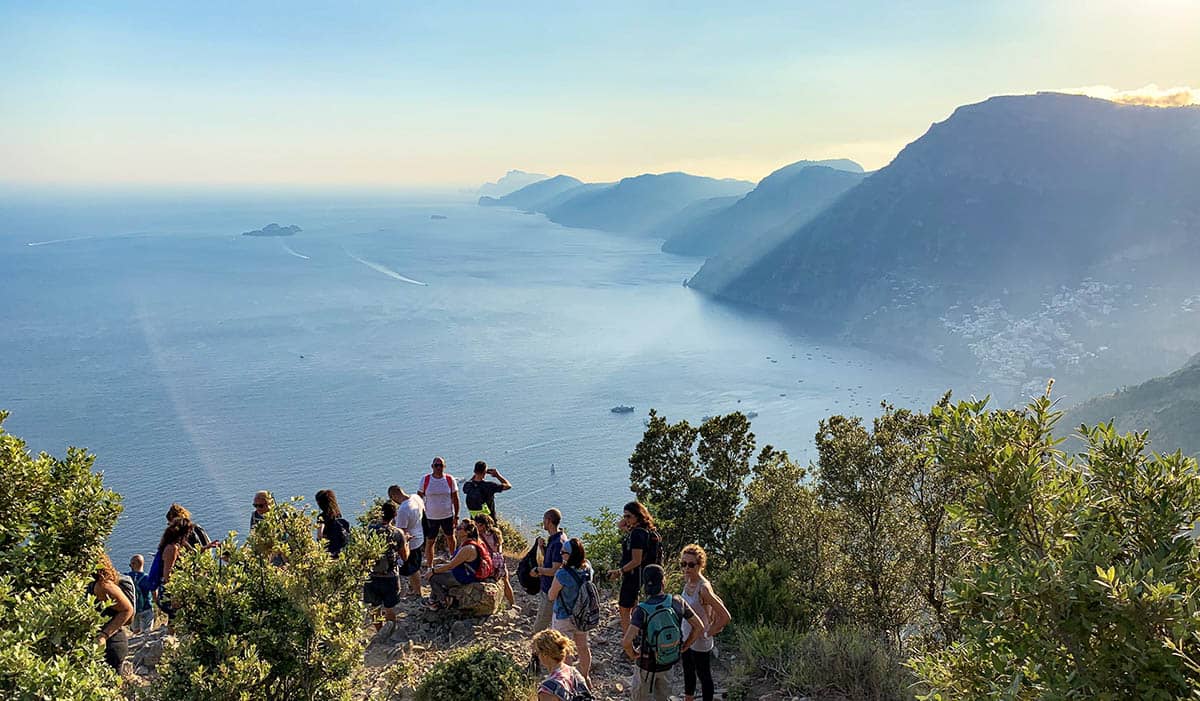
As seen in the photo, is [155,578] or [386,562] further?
[386,562]

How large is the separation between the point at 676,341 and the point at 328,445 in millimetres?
66446

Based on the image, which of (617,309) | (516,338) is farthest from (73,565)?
(617,309)

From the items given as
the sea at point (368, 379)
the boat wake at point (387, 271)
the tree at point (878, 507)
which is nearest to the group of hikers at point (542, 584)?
the tree at point (878, 507)

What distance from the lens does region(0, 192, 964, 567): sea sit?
57.8 metres

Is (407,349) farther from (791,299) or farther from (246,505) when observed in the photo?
(791,299)

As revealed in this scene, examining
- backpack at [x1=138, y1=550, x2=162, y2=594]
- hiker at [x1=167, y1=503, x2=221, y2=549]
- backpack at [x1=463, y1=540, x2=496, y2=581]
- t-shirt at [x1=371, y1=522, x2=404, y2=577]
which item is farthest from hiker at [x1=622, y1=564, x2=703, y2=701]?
backpack at [x1=138, y1=550, x2=162, y2=594]

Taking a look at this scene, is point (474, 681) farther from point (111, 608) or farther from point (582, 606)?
point (111, 608)

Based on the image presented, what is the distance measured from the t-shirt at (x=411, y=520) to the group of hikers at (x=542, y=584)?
2 centimetres

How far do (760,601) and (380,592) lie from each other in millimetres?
5369

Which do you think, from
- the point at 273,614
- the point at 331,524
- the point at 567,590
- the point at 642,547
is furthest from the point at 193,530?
the point at 642,547

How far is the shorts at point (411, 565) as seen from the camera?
10.2 metres

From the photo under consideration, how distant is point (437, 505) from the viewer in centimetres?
1090

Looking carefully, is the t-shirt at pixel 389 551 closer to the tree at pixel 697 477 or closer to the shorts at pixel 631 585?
the shorts at pixel 631 585

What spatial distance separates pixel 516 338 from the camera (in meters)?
108
